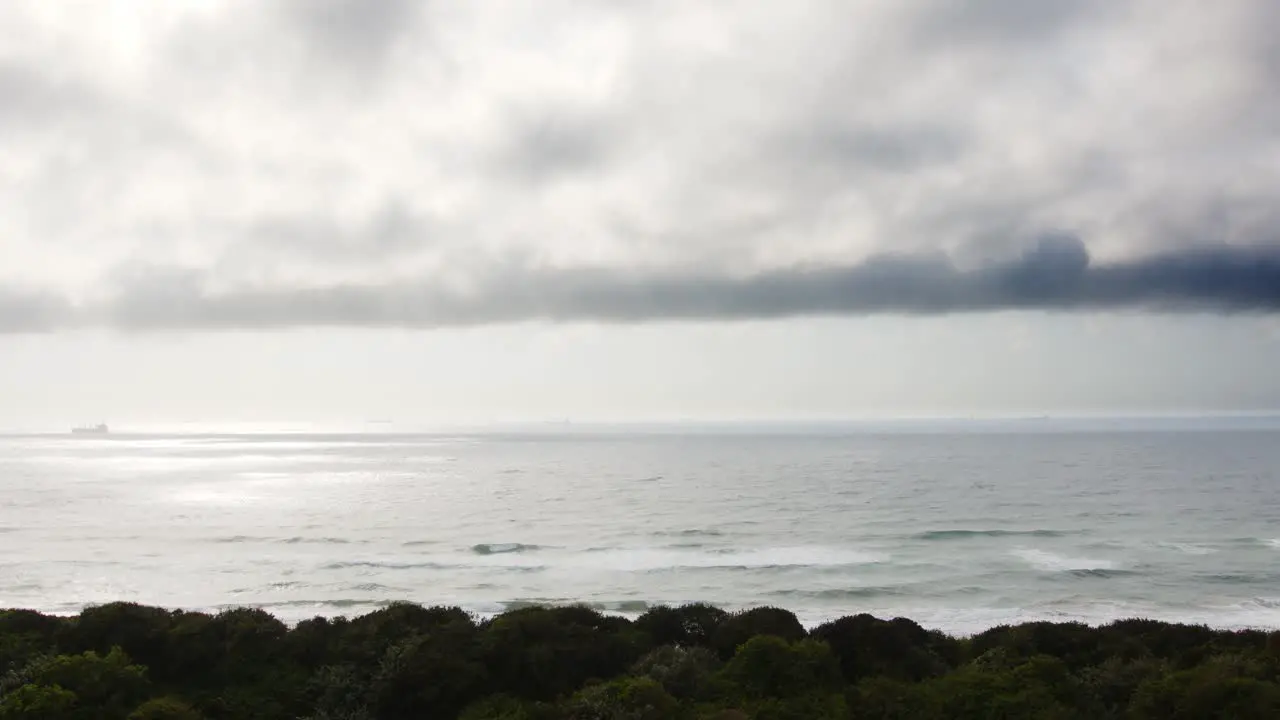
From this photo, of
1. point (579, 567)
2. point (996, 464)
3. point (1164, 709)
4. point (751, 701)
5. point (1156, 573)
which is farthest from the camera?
point (996, 464)

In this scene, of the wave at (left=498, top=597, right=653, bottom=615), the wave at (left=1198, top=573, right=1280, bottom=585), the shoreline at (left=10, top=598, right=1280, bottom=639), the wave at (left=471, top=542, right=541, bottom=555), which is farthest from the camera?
the wave at (left=471, top=542, right=541, bottom=555)

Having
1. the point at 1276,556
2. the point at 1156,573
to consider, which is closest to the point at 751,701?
the point at 1156,573

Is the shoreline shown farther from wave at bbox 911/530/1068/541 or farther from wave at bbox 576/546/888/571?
wave at bbox 911/530/1068/541

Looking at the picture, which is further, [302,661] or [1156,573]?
[1156,573]

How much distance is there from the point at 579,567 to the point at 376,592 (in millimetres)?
11891

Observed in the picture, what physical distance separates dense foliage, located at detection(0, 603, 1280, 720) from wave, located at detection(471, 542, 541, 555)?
3505cm

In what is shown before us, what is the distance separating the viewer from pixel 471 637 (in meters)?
17.9

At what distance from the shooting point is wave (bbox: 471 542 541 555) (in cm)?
5531

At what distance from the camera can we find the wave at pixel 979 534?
57469 mm

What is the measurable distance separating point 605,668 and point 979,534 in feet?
159

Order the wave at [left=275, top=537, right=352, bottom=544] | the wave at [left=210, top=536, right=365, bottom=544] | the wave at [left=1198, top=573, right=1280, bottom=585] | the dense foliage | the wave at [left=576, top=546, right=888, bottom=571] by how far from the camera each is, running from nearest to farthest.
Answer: the dense foliage → the wave at [left=1198, top=573, right=1280, bottom=585] → the wave at [left=576, top=546, right=888, bottom=571] → the wave at [left=275, top=537, right=352, bottom=544] → the wave at [left=210, top=536, right=365, bottom=544]

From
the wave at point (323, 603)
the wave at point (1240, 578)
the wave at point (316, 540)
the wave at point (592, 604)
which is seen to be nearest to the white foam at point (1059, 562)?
the wave at point (1240, 578)

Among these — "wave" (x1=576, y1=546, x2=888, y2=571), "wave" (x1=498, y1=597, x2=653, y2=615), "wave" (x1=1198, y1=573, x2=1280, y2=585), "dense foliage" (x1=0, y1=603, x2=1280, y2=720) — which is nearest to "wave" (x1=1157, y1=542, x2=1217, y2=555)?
"wave" (x1=1198, y1=573, x2=1280, y2=585)

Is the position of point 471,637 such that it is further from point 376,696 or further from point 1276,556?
point 1276,556
